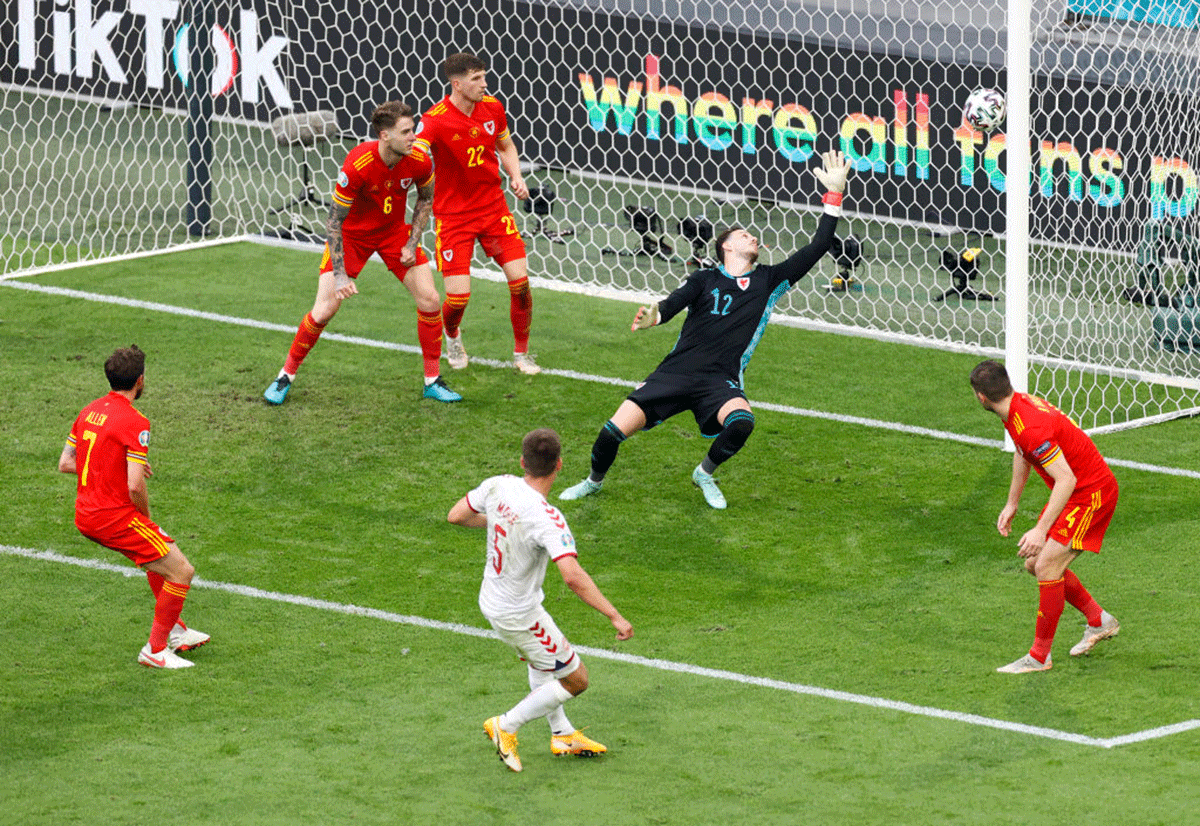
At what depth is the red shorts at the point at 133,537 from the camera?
7.31 m

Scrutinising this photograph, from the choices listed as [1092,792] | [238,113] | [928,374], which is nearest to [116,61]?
[238,113]

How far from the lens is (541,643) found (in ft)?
21.3

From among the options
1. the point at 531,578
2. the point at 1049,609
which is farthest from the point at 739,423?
the point at 531,578

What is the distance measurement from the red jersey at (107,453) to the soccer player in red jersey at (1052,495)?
3.53m

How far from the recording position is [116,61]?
1566 cm

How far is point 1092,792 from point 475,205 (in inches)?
251

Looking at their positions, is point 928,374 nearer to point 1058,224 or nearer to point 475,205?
point 1058,224

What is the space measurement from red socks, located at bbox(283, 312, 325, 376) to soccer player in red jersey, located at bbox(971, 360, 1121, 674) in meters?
4.95

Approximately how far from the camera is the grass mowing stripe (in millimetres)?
10844

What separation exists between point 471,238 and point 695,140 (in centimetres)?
406

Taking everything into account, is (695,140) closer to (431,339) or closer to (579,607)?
(431,339)

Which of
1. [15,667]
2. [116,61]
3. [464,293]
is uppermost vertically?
[116,61]

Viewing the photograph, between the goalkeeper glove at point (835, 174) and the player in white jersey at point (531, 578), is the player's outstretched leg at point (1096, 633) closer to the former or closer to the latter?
the player in white jersey at point (531, 578)

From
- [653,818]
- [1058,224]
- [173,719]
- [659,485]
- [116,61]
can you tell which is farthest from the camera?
[116,61]
